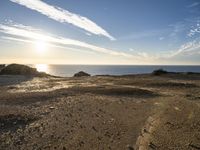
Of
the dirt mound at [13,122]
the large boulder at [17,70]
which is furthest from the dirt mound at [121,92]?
the large boulder at [17,70]

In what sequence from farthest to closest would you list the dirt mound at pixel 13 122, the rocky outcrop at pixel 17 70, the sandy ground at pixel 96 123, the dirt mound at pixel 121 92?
the rocky outcrop at pixel 17 70 < the dirt mound at pixel 121 92 < the dirt mound at pixel 13 122 < the sandy ground at pixel 96 123

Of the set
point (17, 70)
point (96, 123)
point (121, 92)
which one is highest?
point (17, 70)

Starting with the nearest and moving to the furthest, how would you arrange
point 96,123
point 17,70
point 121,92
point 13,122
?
1. point 13,122
2. point 96,123
3. point 121,92
4. point 17,70

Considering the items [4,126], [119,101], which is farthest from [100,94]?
[4,126]

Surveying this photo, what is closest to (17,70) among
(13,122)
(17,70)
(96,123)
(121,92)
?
(17,70)

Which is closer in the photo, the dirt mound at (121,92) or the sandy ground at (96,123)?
the sandy ground at (96,123)

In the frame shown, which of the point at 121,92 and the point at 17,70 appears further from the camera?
the point at 17,70

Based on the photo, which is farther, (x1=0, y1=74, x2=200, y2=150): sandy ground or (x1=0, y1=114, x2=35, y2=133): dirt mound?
(x1=0, y1=114, x2=35, y2=133): dirt mound

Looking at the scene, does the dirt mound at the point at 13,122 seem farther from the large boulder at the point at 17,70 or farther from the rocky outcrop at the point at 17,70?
the large boulder at the point at 17,70

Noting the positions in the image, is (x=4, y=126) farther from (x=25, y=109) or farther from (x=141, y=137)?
(x=141, y=137)

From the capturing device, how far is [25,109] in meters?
14.3

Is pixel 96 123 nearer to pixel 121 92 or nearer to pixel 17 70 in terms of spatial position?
pixel 121 92

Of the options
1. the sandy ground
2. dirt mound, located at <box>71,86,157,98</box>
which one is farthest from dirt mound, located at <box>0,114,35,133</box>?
dirt mound, located at <box>71,86,157,98</box>

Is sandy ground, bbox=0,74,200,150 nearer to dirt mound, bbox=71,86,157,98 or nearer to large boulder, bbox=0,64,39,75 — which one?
dirt mound, bbox=71,86,157,98
